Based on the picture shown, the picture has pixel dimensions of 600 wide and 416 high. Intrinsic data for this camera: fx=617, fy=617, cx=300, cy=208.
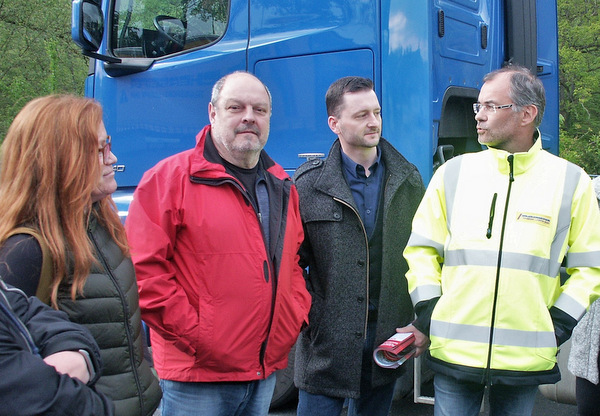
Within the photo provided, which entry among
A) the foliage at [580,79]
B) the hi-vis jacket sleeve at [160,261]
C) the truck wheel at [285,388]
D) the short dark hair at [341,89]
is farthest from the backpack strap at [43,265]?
the foliage at [580,79]

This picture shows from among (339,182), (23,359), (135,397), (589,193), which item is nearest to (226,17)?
(339,182)

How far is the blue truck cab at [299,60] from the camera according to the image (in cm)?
301

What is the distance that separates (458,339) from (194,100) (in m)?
2.24

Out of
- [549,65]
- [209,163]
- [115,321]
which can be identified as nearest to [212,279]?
[209,163]

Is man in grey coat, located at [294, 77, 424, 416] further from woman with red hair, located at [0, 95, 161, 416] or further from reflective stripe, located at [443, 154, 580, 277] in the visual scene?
woman with red hair, located at [0, 95, 161, 416]

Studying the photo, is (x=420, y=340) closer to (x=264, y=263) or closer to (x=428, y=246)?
(x=428, y=246)

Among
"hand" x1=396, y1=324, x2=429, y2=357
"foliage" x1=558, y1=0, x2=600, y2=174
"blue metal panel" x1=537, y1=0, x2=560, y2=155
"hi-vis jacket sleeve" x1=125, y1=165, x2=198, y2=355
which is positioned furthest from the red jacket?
"foliage" x1=558, y1=0, x2=600, y2=174

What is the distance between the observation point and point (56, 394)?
42.0 inches

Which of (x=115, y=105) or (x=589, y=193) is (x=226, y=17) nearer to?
(x=115, y=105)

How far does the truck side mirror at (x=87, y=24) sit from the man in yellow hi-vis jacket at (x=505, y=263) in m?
2.51

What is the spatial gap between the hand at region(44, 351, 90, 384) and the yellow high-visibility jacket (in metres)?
1.21

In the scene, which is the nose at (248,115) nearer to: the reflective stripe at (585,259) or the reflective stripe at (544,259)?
the reflective stripe at (544,259)

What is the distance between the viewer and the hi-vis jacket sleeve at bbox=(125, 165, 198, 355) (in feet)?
6.14

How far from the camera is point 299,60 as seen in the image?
128 inches
